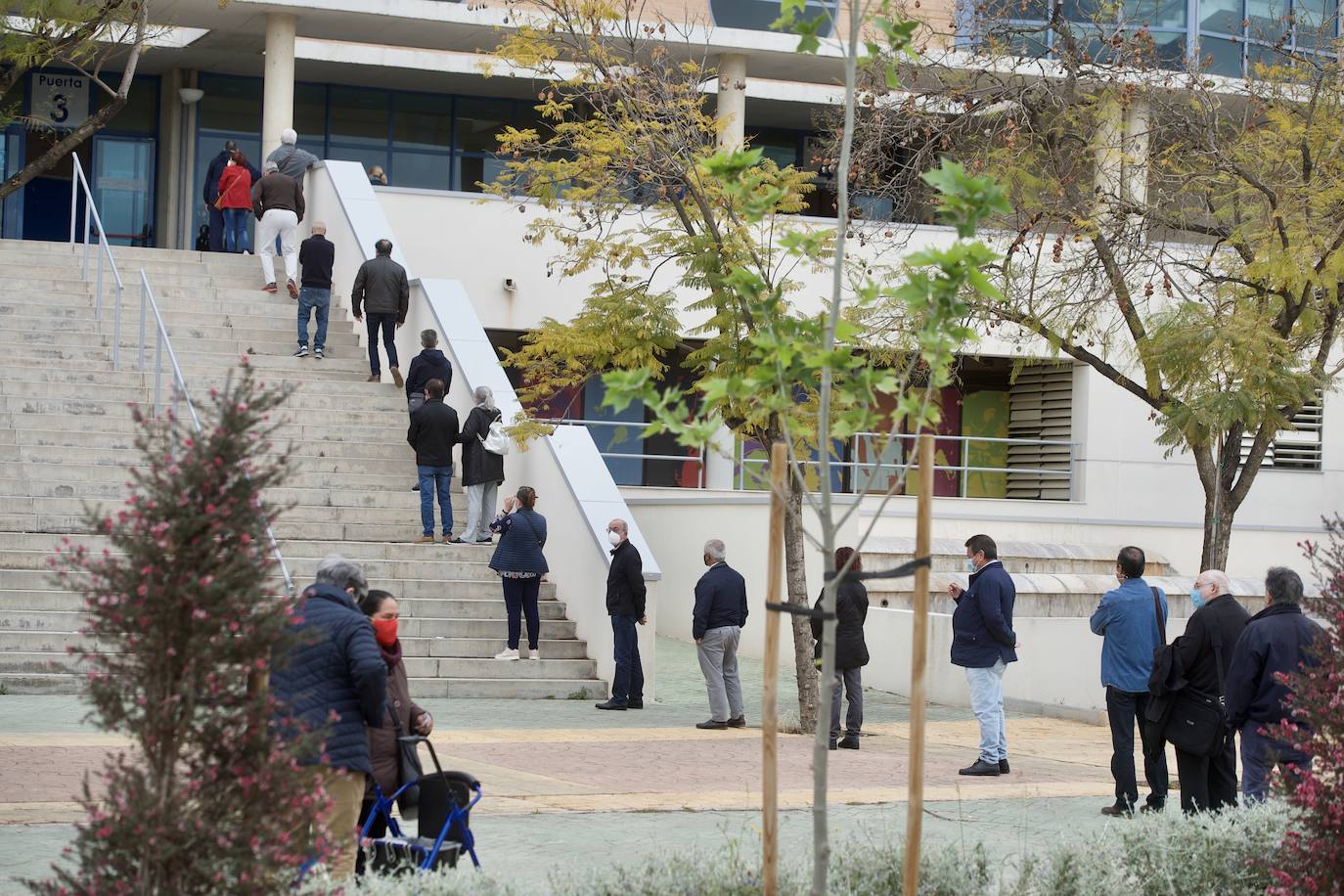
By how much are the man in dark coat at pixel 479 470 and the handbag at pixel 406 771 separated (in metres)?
9.86

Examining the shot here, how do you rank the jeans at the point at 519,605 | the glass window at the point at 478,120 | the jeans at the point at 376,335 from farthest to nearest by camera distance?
the glass window at the point at 478,120 < the jeans at the point at 376,335 < the jeans at the point at 519,605

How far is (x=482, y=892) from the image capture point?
19.9ft

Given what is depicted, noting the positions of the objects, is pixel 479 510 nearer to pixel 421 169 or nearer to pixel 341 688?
pixel 341 688

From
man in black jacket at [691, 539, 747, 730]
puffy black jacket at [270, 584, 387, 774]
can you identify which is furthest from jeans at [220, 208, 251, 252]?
puffy black jacket at [270, 584, 387, 774]

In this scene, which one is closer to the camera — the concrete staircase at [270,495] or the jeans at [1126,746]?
the jeans at [1126,746]

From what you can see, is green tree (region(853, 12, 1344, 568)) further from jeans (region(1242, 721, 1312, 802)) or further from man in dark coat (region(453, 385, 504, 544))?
jeans (region(1242, 721, 1312, 802))

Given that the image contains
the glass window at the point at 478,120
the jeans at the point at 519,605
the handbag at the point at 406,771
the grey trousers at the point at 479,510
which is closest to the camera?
the handbag at the point at 406,771

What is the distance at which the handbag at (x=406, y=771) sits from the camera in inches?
282

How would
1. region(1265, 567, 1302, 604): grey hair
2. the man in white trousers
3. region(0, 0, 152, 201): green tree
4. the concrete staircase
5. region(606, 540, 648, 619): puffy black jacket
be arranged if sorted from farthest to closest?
the man in white trousers < the concrete staircase < region(606, 540, 648, 619): puffy black jacket < region(0, 0, 152, 201): green tree < region(1265, 567, 1302, 604): grey hair

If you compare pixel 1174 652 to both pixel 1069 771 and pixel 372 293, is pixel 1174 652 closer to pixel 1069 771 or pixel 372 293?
pixel 1069 771

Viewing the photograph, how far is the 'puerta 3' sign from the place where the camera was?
3131 cm

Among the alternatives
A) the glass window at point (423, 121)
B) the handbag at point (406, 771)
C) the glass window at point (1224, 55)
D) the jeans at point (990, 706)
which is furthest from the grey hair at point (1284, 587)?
the glass window at point (423, 121)

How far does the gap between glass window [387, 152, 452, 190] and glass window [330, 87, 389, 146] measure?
519mm

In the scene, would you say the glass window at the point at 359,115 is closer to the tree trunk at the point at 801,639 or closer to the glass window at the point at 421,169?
the glass window at the point at 421,169
